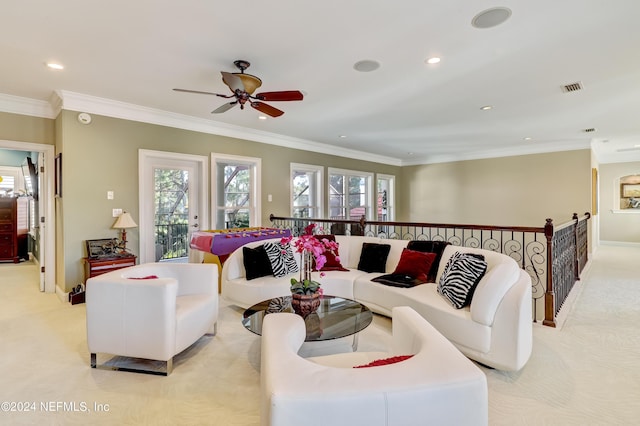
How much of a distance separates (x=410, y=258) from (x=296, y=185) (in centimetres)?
393

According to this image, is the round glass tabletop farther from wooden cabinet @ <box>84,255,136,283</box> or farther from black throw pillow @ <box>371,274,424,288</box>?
wooden cabinet @ <box>84,255,136,283</box>

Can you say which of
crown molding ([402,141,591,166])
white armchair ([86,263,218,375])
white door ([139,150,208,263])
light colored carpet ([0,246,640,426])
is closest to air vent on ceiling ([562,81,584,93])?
light colored carpet ([0,246,640,426])

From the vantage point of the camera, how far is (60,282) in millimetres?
4281

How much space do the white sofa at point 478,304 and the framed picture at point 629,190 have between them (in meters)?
9.09

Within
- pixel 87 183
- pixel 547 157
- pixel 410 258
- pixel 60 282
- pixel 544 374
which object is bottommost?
pixel 544 374

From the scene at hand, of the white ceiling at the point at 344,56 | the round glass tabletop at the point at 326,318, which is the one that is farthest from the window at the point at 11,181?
the round glass tabletop at the point at 326,318

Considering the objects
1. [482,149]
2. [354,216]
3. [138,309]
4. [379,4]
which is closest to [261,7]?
[379,4]

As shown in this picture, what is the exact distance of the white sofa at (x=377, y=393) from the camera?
890 mm

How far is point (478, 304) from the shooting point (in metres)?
2.35

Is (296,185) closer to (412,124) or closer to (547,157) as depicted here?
(412,124)

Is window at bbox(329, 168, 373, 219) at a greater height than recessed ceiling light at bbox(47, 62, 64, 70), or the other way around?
recessed ceiling light at bbox(47, 62, 64, 70)

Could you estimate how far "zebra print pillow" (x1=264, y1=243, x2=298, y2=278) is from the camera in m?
3.67

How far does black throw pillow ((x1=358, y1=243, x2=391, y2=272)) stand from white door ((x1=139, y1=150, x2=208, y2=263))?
2473 millimetres

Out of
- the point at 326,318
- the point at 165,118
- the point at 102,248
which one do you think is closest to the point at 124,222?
the point at 102,248
